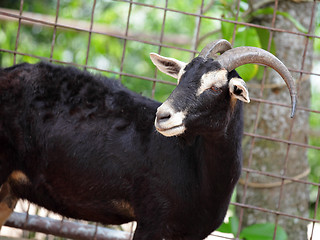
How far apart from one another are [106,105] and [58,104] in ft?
1.38

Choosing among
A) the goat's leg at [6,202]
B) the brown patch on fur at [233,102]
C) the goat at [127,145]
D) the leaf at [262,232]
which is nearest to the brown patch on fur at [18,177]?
the goat at [127,145]

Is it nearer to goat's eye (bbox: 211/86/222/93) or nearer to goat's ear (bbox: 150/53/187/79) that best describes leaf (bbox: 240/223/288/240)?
goat's ear (bbox: 150/53/187/79)

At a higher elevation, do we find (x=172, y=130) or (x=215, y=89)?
(x=215, y=89)

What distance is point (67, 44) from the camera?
12.3m

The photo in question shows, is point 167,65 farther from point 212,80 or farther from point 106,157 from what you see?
point 106,157

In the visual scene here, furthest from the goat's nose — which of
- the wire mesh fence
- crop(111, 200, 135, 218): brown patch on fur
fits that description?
the wire mesh fence

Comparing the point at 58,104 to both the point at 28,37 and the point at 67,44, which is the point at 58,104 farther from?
the point at 28,37

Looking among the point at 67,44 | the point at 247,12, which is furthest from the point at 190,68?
the point at 67,44

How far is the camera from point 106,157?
15.0 feet

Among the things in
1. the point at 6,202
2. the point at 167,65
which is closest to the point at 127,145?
the point at 167,65

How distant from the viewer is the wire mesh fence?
5.69 m

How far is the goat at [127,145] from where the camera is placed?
13.7ft

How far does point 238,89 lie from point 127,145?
1.09m

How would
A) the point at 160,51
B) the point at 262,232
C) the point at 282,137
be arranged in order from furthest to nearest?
the point at 282,137 < the point at 262,232 < the point at 160,51
